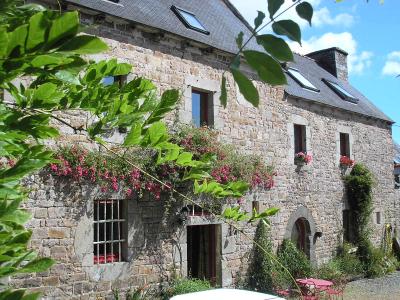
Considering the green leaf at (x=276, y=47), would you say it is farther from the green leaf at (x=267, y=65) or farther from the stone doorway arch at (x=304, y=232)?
the stone doorway arch at (x=304, y=232)

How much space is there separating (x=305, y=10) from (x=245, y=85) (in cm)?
18

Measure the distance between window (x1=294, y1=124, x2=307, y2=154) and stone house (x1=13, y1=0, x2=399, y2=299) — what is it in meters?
0.03

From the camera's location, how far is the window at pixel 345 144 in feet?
50.5

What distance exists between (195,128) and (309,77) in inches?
300

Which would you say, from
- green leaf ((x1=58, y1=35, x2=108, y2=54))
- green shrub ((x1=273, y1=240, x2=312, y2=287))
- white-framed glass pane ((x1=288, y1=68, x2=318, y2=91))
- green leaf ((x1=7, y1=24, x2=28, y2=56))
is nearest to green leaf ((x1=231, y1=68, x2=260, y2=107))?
green leaf ((x1=58, y1=35, x2=108, y2=54))

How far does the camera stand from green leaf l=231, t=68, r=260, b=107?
29.9 inches

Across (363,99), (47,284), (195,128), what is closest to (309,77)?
(363,99)

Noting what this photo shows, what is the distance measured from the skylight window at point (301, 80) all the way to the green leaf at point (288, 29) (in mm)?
13689

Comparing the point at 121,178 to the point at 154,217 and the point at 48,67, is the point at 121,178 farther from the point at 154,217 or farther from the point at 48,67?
the point at 48,67

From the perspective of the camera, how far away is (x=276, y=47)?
2.44ft

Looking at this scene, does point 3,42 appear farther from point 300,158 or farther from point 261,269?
point 300,158

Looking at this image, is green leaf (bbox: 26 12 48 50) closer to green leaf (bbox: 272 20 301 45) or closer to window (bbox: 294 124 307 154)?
green leaf (bbox: 272 20 301 45)

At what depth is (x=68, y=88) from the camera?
1160 mm

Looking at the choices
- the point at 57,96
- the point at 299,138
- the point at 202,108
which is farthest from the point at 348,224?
the point at 57,96
